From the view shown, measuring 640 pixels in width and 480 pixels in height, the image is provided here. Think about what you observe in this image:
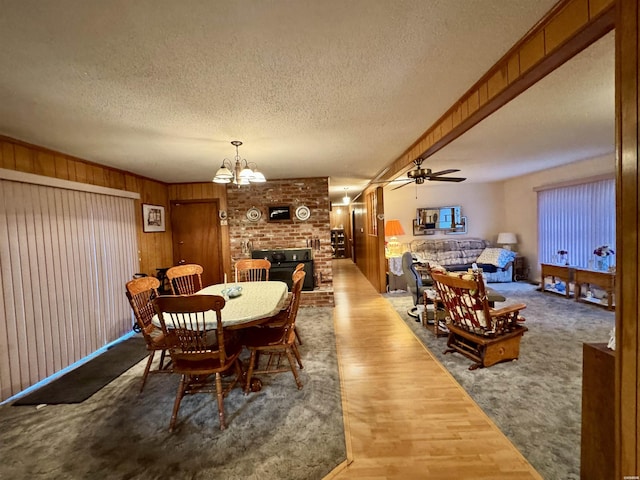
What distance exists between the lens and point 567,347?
301cm

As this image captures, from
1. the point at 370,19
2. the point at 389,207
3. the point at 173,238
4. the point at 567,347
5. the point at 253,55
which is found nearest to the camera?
the point at 370,19

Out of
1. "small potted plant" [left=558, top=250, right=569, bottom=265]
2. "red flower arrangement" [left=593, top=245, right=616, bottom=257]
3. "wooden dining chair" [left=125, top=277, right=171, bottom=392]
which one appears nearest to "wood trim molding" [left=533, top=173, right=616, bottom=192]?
"red flower arrangement" [left=593, top=245, right=616, bottom=257]

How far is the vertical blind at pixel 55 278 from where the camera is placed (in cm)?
249

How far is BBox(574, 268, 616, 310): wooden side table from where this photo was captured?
4066 mm

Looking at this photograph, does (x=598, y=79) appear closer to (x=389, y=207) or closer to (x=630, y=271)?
(x=630, y=271)

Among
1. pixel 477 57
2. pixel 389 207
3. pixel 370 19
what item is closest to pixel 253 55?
pixel 370 19

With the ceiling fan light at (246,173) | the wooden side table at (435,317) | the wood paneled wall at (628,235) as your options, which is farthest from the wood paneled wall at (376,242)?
the wood paneled wall at (628,235)

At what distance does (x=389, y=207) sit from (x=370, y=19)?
19.5 feet

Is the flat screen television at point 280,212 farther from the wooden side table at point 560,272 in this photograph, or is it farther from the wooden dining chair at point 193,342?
the wooden side table at point 560,272

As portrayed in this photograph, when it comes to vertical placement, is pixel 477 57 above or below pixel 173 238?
above

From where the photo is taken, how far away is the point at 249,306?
7.69ft

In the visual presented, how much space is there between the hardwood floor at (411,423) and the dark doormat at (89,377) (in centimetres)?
224

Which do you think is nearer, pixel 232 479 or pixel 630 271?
pixel 630 271

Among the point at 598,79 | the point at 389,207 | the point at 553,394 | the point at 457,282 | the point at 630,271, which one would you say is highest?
the point at 598,79
